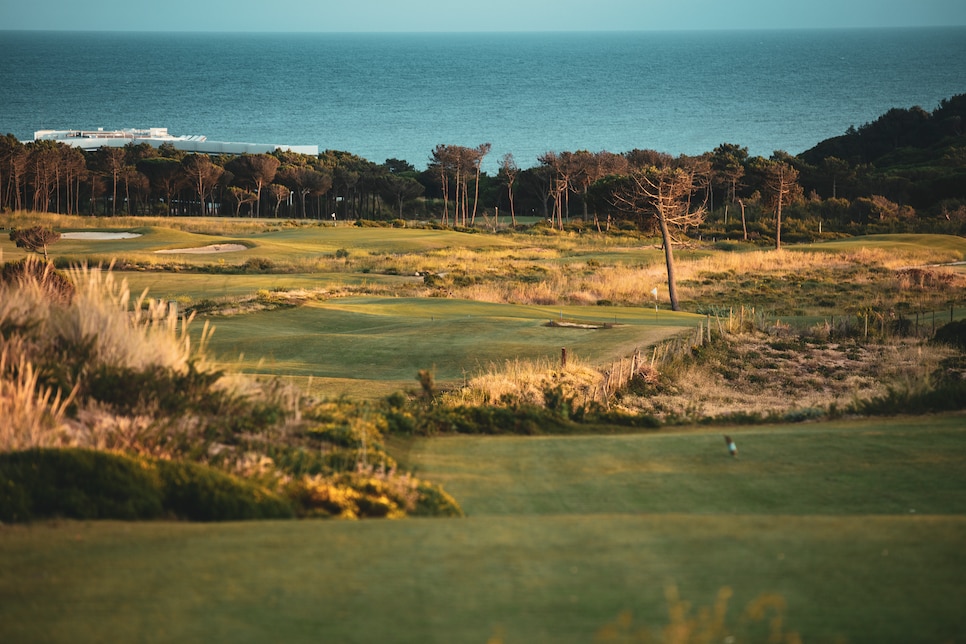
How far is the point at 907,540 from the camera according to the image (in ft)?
22.5

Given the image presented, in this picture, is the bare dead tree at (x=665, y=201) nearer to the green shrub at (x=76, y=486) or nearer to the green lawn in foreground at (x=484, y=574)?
the green lawn in foreground at (x=484, y=574)

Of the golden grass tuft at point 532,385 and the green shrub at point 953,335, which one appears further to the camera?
the green shrub at point 953,335

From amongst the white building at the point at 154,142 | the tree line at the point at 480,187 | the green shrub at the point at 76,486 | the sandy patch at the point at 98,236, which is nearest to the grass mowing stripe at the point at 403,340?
the green shrub at the point at 76,486

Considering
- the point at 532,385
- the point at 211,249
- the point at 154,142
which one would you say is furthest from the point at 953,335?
the point at 154,142

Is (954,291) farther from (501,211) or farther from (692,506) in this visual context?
(501,211)

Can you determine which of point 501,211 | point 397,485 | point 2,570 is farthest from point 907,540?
point 501,211

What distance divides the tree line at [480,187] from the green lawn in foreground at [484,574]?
5556cm

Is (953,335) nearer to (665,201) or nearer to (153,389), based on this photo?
(665,201)

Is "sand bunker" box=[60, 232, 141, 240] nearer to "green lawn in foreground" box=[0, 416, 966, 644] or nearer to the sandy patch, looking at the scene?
the sandy patch

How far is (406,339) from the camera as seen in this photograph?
23172mm

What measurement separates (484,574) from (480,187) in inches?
3782

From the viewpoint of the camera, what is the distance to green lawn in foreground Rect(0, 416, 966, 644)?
16.9 ft

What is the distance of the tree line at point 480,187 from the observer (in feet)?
243

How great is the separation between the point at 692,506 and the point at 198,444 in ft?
14.7
